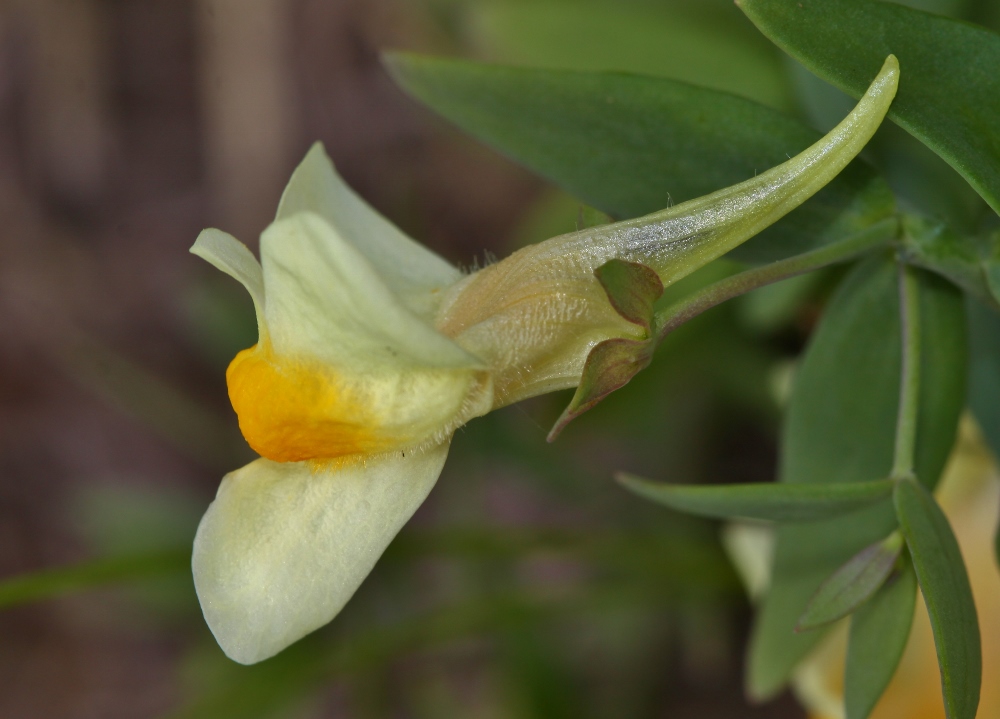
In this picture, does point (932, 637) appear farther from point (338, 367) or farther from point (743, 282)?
point (338, 367)

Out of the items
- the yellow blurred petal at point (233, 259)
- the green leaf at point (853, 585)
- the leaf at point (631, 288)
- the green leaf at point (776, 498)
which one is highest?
the leaf at point (631, 288)

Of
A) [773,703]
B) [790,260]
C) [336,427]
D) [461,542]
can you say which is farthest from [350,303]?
[773,703]

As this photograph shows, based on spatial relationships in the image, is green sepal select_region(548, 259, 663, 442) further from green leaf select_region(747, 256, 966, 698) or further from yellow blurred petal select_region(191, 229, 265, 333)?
green leaf select_region(747, 256, 966, 698)

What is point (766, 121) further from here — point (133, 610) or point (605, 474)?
point (133, 610)

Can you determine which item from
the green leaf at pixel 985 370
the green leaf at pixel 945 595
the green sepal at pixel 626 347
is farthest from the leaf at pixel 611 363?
the green leaf at pixel 985 370

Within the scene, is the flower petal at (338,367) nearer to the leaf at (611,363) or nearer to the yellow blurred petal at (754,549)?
the leaf at (611,363)
